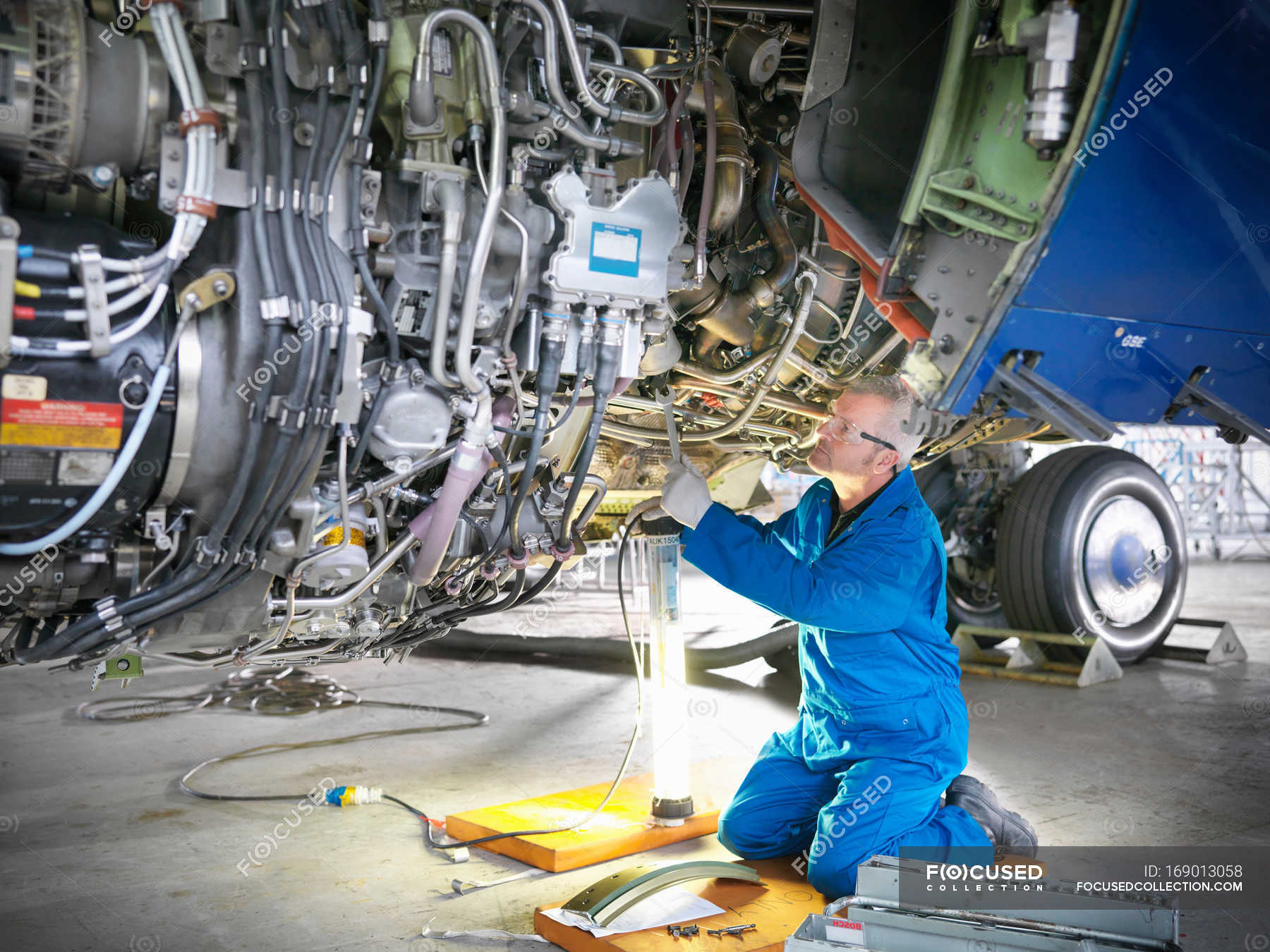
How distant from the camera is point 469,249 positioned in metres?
2.03

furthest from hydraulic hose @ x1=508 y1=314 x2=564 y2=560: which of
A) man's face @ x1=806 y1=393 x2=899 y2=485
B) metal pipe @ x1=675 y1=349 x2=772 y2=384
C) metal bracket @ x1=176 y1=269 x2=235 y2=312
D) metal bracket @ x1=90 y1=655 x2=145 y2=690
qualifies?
metal bracket @ x1=90 y1=655 x2=145 y2=690

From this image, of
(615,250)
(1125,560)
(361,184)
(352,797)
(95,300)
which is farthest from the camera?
(1125,560)

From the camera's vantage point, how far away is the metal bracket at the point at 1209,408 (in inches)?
98.3

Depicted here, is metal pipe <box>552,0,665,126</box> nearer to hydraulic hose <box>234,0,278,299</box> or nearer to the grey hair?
hydraulic hose <box>234,0,278,299</box>

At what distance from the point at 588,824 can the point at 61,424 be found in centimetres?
188

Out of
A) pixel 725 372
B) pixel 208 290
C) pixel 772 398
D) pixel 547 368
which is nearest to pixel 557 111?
pixel 547 368

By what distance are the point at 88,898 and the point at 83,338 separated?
5.21ft

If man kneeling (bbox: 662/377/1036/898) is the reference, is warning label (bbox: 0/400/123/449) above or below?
above

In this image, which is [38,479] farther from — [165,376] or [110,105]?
[110,105]

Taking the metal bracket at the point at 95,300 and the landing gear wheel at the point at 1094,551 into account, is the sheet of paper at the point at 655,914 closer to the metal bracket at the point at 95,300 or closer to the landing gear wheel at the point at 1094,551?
the metal bracket at the point at 95,300

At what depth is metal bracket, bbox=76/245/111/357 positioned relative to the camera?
5.46 feet

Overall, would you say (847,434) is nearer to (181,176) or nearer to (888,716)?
(888,716)

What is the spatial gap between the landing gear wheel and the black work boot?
284 centimetres

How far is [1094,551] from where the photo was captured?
5379 millimetres
